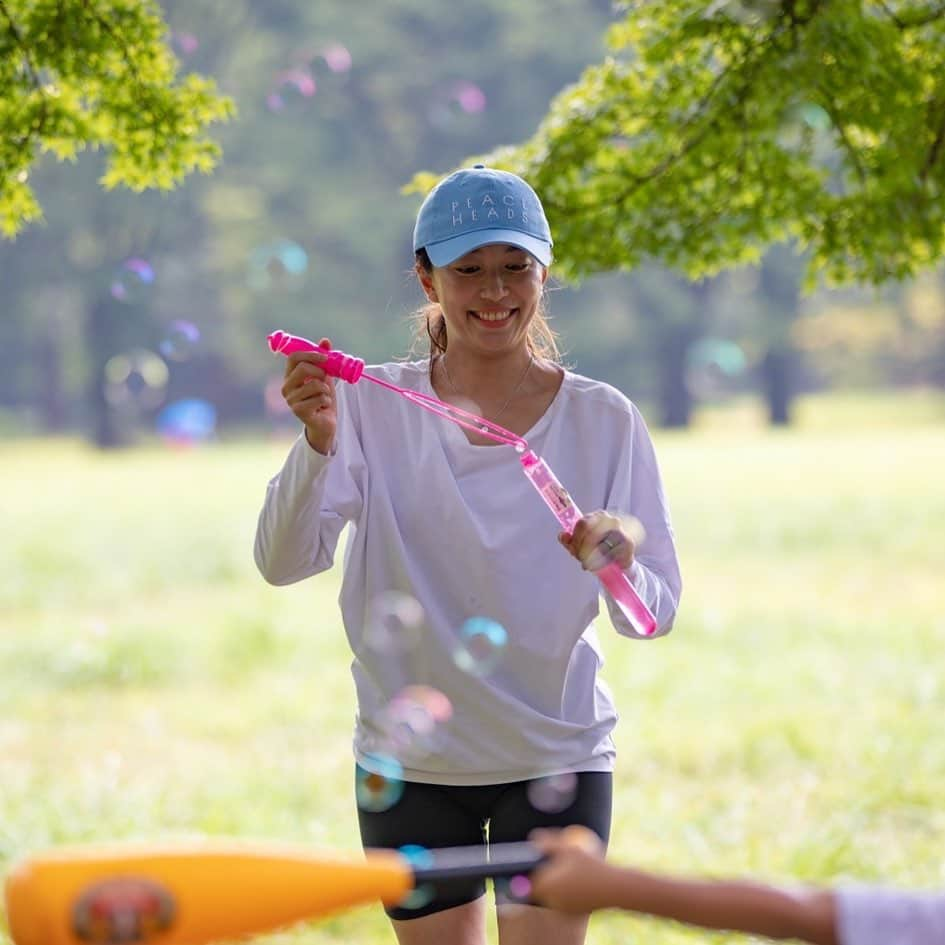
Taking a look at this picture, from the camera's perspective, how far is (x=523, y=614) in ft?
8.78

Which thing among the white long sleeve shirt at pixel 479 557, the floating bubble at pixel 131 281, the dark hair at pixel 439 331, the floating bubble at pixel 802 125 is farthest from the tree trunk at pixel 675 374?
the white long sleeve shirt at pixel 479 557

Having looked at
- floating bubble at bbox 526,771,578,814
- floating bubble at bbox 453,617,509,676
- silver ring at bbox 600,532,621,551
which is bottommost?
floating bubble at bbox 526,771,578,814

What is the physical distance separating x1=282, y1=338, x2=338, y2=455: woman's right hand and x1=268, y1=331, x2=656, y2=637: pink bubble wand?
16mm

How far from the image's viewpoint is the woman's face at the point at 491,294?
8.71 ft

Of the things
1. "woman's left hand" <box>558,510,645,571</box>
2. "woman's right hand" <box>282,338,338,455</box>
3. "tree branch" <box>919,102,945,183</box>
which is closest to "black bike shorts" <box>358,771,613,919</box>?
"woman's left hand" <box>558,510,645,571</box>

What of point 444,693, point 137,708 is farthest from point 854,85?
point 137,708

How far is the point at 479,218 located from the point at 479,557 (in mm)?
566

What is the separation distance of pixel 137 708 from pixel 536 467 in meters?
6.92

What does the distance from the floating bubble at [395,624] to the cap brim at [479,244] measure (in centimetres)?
58

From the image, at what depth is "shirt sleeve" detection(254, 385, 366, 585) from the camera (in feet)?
8.44

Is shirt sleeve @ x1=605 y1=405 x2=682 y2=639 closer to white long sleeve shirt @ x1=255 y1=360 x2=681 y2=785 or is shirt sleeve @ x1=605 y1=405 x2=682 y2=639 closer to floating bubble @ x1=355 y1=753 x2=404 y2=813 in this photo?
white long sleeve shirt @ x1=255 y1=360 x2=681 y2=785

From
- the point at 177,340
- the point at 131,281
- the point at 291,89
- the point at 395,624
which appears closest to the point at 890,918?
the point at 395,624

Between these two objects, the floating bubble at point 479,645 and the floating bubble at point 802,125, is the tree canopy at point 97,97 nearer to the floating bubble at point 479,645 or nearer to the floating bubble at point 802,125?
the floating bubble at point 802,125

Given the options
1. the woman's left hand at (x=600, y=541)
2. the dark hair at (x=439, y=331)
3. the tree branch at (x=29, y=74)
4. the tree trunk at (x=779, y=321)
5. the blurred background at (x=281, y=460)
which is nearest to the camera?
the woman's left hand at (x=600, y=541)
